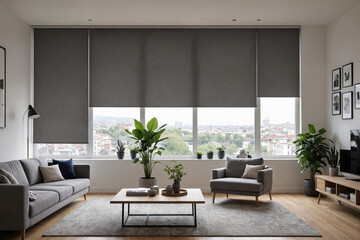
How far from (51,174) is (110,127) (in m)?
1.70


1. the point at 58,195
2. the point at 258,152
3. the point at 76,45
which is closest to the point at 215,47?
the point at 258,152

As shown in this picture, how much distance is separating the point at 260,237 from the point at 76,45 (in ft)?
16.6

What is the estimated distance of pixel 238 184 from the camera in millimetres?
5867

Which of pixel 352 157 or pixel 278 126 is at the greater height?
pixel 278 126

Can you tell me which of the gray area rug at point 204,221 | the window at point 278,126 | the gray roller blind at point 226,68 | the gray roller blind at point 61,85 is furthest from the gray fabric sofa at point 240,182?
the gray roller blind at point 61,85

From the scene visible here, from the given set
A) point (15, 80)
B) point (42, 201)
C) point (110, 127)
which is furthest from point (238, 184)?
point (15, 80)

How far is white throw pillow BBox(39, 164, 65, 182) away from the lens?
5.86 metres

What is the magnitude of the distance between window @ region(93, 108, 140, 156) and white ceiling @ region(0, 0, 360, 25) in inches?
67.0

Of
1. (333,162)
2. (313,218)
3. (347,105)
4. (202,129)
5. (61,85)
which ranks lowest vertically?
(313,218)

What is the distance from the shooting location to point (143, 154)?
257 inches

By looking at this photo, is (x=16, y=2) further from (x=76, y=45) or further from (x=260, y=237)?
(x=260, y=237)

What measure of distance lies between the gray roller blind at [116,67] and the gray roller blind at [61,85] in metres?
0.20

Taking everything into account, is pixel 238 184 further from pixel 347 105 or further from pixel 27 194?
pixel 27 194

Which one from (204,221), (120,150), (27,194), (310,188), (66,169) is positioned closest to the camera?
(27,194)
